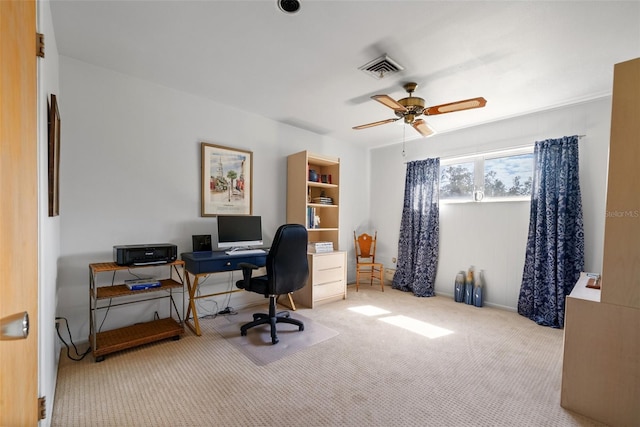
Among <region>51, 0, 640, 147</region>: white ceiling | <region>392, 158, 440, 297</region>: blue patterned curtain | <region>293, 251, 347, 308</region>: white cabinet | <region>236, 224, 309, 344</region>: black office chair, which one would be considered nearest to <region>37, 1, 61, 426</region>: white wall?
<region>51, 0, 640, 147</region>: white ceiling

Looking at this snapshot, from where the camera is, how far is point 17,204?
2.57ft

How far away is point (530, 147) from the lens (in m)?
3.49

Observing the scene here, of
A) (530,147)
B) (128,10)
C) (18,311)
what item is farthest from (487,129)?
(18,311)

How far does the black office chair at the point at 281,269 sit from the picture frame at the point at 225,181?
0.98 metres

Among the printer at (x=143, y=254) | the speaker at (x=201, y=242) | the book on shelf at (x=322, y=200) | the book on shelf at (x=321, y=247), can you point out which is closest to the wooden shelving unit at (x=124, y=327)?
the printer at (x=143, y=254)

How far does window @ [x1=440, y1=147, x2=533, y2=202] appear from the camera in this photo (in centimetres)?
357

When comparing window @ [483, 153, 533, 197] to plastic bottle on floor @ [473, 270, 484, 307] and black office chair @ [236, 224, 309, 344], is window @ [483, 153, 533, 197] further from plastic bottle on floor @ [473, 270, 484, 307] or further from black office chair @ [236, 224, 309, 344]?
black office chair @ [236, 224, 309, 344]

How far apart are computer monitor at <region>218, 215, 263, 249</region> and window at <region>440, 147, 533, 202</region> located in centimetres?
282

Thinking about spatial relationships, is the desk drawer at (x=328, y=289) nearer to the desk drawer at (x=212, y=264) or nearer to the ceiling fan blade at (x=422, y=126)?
the desk drawer at (x=212, y=264)

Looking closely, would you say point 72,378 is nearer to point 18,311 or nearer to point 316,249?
point 18,311

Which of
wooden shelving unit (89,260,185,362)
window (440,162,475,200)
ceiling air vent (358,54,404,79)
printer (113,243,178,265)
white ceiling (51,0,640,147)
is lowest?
wooden shelving unit (89,260,185,362)

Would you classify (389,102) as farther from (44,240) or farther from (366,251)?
(366,251)

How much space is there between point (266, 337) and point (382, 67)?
266 centimetres

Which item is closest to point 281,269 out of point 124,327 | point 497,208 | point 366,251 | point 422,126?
point 124,327
